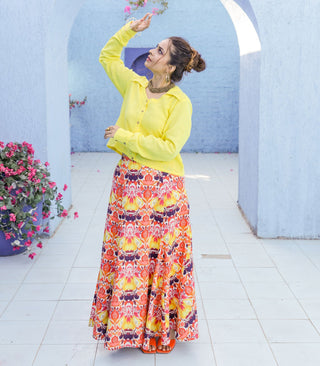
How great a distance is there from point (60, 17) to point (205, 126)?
6.59 metres

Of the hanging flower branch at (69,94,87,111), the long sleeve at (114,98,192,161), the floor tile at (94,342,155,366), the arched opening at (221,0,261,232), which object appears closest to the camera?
the long sleeve at (114,98,192,161)

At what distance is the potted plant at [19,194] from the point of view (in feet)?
15.2

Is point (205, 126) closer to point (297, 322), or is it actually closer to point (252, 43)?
point (252, 43)

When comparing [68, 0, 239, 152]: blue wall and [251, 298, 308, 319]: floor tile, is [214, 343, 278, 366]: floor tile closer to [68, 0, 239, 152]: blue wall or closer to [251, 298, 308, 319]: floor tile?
[251, 298, 308, 319]: floor tile

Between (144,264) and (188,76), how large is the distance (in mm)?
8837

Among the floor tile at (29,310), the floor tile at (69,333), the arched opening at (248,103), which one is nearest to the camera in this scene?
the floor tile at (69,333)

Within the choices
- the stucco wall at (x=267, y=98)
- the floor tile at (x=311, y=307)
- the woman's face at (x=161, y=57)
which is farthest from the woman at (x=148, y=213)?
the stucco wall at (x=267, y=98)

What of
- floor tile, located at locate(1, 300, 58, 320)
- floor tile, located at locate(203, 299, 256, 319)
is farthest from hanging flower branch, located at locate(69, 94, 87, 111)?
floor tile, located at locate(203, 299, 256, 319)

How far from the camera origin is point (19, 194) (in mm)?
4645

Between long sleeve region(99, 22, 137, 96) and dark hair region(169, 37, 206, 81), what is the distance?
240mm

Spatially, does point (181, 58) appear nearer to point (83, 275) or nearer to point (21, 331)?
point (21, 331)

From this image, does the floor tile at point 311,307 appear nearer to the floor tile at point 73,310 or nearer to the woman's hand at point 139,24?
the floor tile at point 73,310

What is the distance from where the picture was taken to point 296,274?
15.0ft

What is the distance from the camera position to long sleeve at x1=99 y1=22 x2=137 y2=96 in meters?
3.08
